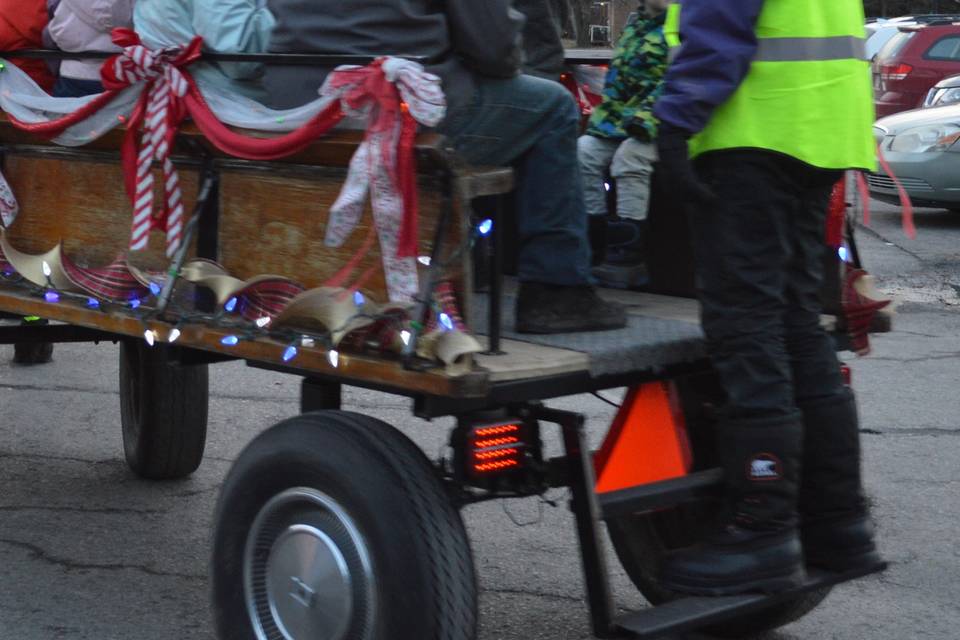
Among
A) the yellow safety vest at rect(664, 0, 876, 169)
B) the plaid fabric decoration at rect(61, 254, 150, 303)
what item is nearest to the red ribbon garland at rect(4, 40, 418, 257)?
the plaid fabric decoration at rect(61, 254, 150, 303)

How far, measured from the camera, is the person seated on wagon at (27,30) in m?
4.56

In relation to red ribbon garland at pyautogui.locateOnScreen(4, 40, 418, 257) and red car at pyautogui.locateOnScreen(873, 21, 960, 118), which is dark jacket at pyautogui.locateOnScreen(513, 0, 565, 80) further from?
red car at pyautogui.locateOnScreen(873, 21, 960, 118)

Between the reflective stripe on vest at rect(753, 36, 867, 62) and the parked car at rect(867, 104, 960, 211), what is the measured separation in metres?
9.24

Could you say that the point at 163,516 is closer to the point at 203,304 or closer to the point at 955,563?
the point at 203,304

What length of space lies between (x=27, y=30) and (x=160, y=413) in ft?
5.67

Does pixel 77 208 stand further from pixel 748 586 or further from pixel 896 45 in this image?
pixel 896 45

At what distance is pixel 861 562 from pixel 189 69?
2157 mm

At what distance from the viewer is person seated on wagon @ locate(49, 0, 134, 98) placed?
4445 mm

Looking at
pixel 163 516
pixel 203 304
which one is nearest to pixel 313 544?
pixel 203 304

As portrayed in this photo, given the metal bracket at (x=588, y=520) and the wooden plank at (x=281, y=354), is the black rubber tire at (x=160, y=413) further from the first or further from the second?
the metal bracket at (x=588, y=520)

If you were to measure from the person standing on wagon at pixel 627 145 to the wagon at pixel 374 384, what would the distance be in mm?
532

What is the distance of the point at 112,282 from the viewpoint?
3.96 metres

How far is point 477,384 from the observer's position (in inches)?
120

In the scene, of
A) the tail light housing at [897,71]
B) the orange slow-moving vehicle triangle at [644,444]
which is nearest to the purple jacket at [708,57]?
the orange slow-moving vehicle triangle at [644,444]
